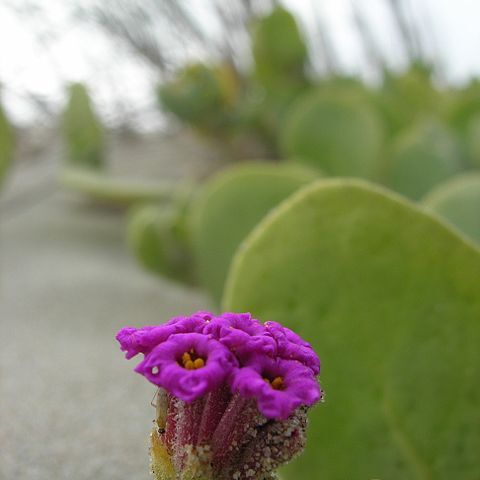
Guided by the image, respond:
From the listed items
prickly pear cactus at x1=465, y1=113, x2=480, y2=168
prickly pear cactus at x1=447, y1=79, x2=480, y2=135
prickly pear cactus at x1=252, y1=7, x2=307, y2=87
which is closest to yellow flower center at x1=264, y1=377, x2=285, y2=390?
prickly pear cactus at x1=465, y1=113, x2=480, y2=168

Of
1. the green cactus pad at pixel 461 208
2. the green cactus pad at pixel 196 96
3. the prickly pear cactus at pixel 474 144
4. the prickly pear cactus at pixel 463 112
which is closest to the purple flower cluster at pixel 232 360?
the green cactus pad at pixel 461 208

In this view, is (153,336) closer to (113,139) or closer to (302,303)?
(302,303)

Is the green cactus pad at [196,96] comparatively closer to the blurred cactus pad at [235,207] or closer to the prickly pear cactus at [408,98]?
the prickly pear cactus at [408,98]

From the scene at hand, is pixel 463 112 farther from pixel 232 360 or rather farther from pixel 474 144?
pixel 232 360

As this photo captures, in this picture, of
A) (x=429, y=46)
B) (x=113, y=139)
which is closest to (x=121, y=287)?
(x=113, y=139)

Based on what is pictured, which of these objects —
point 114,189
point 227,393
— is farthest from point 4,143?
point 227,393
